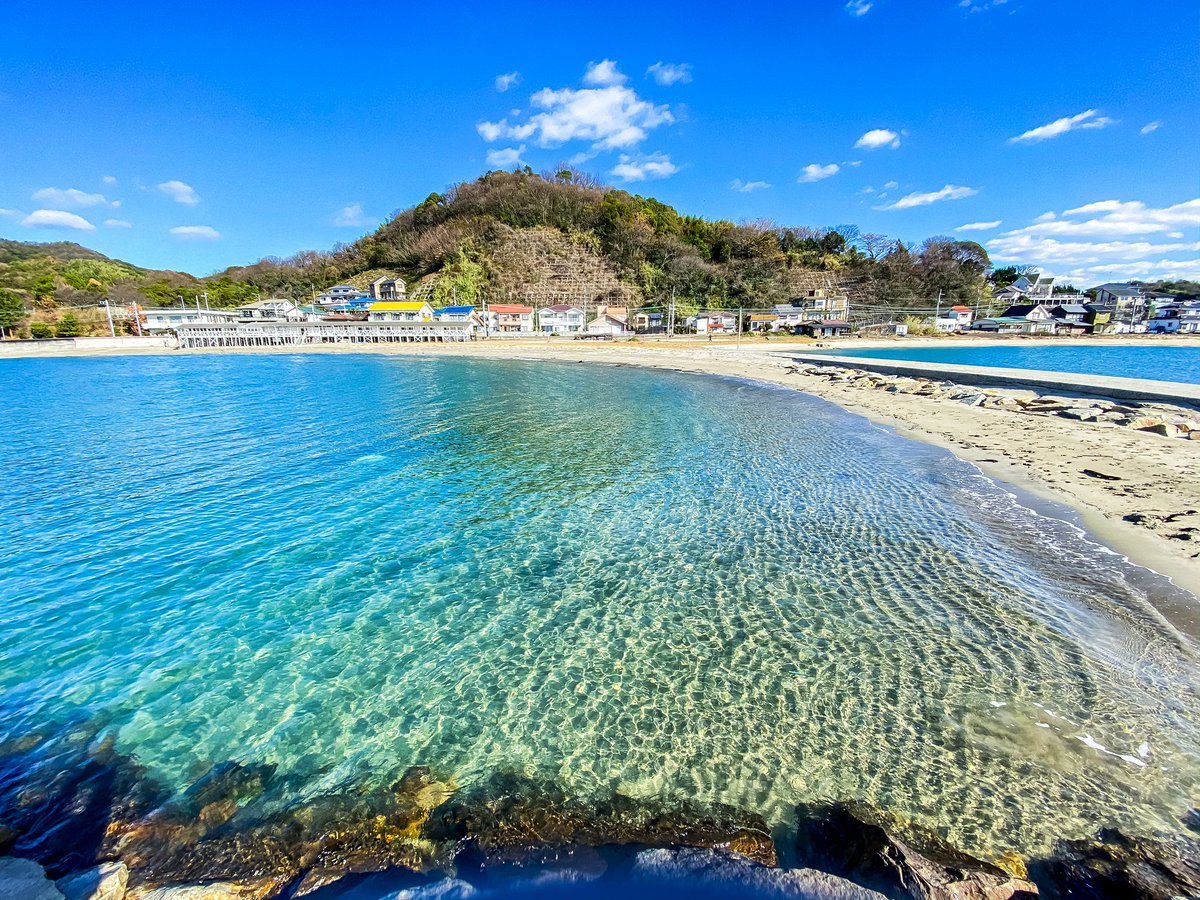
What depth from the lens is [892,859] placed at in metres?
3.10

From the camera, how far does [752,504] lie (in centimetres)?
974

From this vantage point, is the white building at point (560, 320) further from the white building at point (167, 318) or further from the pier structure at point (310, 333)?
the white building at point (167, 318)

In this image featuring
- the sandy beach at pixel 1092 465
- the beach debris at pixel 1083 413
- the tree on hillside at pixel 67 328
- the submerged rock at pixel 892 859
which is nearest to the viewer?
the submerged rock at pixel 892 859

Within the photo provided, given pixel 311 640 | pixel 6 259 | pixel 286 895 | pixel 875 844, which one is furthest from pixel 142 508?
pixel 6 259

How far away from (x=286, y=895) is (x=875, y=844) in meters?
3.89

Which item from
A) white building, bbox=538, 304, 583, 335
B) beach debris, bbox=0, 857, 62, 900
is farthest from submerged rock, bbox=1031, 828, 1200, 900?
white building, bbox=538, 304, 583, 335

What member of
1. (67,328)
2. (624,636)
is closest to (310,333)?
(67,328)

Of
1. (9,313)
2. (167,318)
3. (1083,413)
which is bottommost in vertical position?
(1083,413)

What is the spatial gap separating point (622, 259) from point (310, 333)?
56.6 meters

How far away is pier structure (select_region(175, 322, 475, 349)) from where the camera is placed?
Answer: 68.4 meters

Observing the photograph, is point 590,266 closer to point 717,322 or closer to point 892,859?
point 717,322

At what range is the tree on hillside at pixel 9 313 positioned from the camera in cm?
6681

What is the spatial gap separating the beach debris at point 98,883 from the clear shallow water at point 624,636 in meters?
0.83

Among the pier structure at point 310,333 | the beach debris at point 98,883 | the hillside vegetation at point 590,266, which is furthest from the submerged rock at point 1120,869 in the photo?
the hillside vegetation at point 590,266
